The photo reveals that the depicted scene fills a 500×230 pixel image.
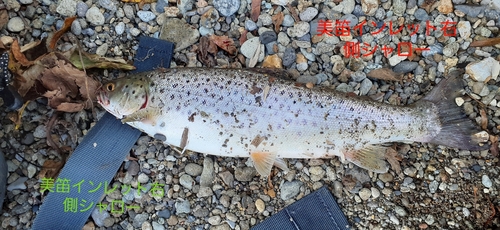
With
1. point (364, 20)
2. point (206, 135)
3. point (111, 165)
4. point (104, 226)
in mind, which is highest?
point (364, 20)

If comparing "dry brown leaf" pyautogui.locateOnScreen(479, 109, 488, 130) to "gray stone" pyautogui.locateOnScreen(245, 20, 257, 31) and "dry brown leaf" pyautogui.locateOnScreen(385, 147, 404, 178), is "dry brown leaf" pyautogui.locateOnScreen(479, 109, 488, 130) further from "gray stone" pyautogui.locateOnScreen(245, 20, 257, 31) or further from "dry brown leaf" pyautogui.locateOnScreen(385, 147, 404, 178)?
A: "gray stone" pyautogui.locateOnScreen(245, 20, 257, 31)

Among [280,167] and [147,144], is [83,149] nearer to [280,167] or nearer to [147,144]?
[147,144]

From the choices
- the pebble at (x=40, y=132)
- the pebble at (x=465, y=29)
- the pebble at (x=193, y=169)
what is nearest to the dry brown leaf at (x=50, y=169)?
the pebble at (x=40, y=132)

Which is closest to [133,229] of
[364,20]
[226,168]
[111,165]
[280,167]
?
[111,165]

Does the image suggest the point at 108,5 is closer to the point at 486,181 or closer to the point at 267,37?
the point at 267,37

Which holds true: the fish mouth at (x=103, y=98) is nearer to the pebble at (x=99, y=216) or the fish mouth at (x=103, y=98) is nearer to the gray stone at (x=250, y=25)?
the pebble at (x=99, y=216)

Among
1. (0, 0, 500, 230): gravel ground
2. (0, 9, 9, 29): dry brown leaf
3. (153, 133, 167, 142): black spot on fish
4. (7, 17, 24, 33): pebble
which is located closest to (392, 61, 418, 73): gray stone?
(0, 0, 500, 230): gravel ground
